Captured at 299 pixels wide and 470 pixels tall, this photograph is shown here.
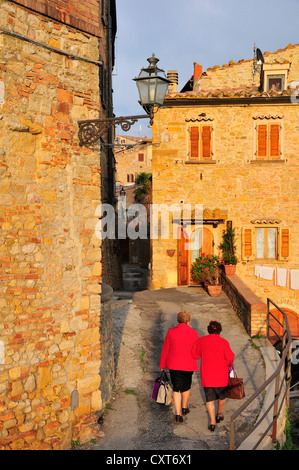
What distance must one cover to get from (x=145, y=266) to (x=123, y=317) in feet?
57.0

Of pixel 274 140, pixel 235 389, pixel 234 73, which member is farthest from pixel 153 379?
pixel 234 73

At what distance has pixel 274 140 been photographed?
14688 mm

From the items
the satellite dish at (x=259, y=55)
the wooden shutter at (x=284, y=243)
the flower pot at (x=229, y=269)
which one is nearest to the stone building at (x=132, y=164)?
the satellite dish at (x=259, y=55)

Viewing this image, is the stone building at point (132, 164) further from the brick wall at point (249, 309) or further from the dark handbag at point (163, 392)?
the dark handbag at point (163, 392)

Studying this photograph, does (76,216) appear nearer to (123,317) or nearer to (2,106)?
(2,106)

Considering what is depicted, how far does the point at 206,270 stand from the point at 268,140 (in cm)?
525

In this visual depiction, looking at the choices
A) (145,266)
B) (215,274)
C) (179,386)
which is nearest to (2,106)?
(179,386)

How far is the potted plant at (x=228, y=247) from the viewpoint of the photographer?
14.0 metres

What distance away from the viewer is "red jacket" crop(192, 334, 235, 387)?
525 cm

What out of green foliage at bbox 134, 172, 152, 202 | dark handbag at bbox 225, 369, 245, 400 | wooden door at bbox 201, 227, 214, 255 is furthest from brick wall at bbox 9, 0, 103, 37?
green foliage at bbox 134, 172, 152, 202

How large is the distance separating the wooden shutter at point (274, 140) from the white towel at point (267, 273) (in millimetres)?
4066

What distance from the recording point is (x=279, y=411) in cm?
550

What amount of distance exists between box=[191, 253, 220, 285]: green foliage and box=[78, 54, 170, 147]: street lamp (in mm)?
8609

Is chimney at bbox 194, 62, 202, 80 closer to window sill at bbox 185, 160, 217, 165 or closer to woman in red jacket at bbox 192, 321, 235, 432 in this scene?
window sill at bbox 185, 160, 217, 165
